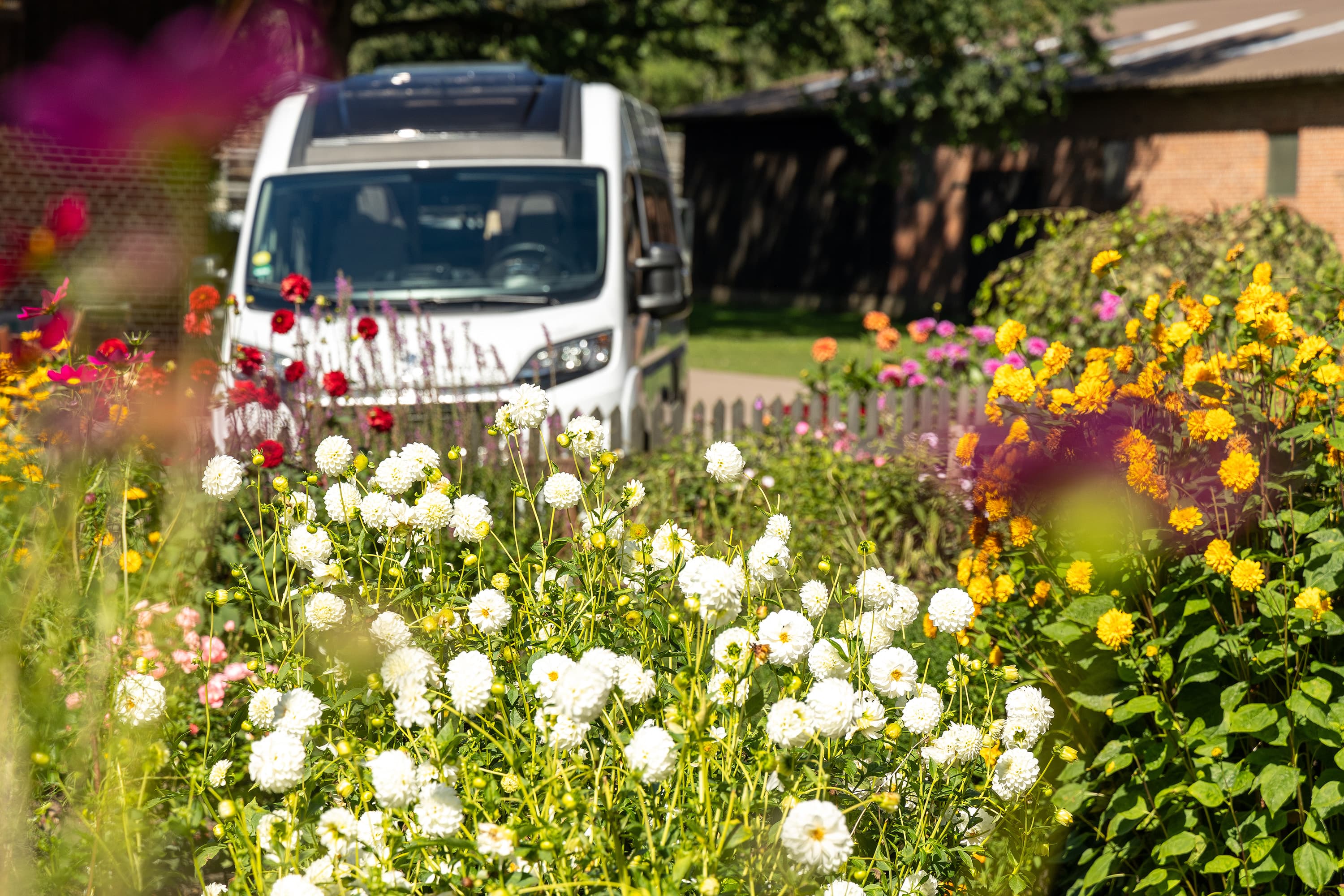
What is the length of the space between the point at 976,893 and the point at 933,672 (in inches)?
31.7

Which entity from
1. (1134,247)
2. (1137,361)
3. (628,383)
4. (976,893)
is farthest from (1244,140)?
(976,893)

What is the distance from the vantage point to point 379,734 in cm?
216

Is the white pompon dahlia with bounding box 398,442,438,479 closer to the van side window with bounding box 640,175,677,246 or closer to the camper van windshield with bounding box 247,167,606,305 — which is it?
the camper van windshield with bounding box 247,167,606,305

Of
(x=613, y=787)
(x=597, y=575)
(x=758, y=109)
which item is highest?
(x=597, y=575)

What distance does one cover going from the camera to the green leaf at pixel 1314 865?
2.50 m

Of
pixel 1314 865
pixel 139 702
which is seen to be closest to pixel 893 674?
pixel 1314 865

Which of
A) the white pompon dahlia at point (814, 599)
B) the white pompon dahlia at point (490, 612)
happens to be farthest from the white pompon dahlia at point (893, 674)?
the white pompon dahlia at point (490, 612)

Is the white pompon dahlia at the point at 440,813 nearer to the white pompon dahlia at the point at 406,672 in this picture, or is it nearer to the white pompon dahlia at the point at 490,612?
the white pompon dahlia at the point at 406,672

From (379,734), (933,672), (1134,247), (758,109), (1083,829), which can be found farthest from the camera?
(758,109)

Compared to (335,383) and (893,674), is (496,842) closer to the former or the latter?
(893,674)

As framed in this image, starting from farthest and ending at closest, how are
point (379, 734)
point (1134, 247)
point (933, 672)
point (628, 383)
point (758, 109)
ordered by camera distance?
1. point (758, 109)
2. point (1134, 247)
3. point (628, 383)
4. point (933, 672)
5. point (379, 734)

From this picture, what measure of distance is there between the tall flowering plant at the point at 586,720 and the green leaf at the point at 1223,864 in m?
0.36

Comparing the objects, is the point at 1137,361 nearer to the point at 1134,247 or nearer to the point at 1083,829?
the point at 1083,829

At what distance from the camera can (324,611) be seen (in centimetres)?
215
